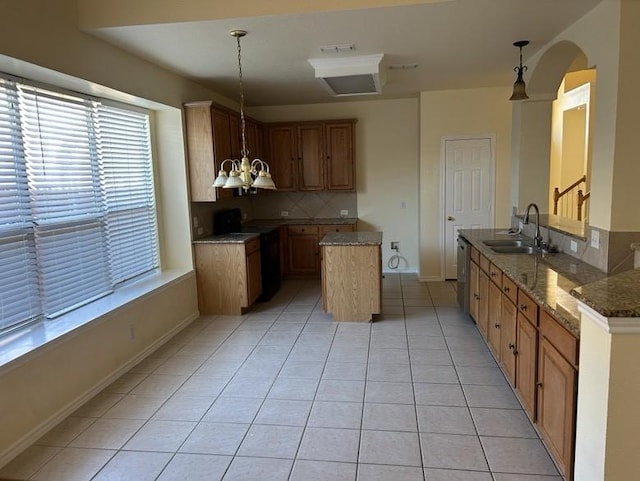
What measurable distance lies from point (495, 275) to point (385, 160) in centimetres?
369

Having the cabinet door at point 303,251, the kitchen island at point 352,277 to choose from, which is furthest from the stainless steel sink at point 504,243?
the cabinet door at point 303,251

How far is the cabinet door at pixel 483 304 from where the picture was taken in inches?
142

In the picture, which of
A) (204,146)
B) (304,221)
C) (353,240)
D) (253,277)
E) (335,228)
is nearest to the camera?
(353,240)

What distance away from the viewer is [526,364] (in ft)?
8.41

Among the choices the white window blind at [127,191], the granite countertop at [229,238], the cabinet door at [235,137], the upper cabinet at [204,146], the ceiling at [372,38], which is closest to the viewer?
the ceiling at [372,38]

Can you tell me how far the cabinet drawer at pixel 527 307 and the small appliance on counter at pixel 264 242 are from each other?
11.1 ft

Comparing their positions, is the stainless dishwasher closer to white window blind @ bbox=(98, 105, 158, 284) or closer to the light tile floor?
the light tile floor

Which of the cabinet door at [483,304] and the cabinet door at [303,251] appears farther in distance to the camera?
the cabinet door at [303,251]

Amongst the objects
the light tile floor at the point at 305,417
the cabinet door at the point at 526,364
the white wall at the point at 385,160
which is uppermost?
the white wall at the point at 385,160

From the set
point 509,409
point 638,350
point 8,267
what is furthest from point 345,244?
point 638,350

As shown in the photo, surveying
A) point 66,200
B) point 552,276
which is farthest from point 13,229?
point 552,276

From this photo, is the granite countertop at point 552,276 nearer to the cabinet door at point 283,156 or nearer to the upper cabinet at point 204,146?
the upper cabinet at point 204,146

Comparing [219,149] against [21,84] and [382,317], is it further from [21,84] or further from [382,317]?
[382,317]

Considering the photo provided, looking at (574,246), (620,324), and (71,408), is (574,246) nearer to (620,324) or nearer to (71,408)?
(620,324)
